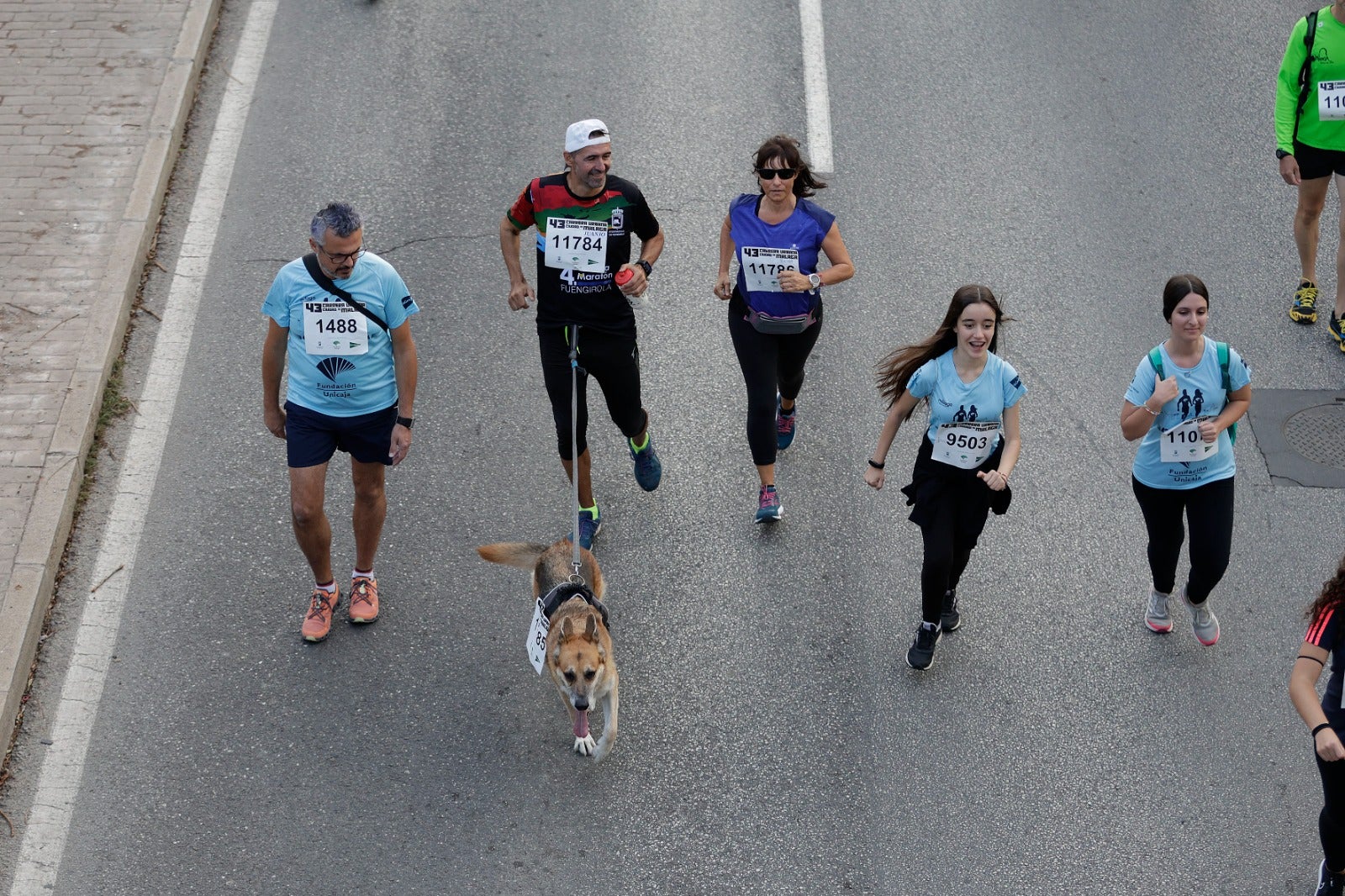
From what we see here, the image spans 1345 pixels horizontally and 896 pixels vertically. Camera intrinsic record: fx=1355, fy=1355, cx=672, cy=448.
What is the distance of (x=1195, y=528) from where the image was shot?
6234 mm

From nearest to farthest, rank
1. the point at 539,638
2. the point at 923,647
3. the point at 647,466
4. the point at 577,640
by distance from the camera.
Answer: the point at 577,640
the point at 539,638
the point at 923,647
the point at 647,466

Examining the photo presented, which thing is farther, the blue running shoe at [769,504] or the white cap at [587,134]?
the blue running shoe at [769,504]

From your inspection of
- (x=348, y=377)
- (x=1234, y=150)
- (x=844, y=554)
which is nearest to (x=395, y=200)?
(x=348, y=377)

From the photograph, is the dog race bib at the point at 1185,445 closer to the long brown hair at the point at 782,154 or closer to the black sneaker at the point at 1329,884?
the black sneaker at the point at 1329,884

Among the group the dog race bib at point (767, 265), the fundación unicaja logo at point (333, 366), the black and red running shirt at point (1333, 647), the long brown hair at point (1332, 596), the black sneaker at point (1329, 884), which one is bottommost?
the black sneaker at point (1329, 884)

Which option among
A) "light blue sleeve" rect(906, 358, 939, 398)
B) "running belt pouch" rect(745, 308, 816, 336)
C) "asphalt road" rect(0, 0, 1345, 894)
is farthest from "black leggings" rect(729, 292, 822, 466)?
"light blue sleeve" rect(906, 358, 939, 398)

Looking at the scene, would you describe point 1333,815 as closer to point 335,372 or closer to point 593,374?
point 593,374

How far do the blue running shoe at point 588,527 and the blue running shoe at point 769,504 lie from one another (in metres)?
0.86

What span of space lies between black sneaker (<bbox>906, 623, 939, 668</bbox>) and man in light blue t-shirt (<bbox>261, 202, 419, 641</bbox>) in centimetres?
257

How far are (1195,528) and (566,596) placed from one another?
2.90m

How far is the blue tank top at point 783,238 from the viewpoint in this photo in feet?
21.8

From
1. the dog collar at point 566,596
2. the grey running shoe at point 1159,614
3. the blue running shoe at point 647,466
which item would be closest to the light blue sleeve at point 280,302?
the dog collar at point 566,596

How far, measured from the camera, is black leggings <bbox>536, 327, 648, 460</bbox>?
6.69 m

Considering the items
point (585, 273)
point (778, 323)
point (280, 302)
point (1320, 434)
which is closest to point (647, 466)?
point (778, 323)
